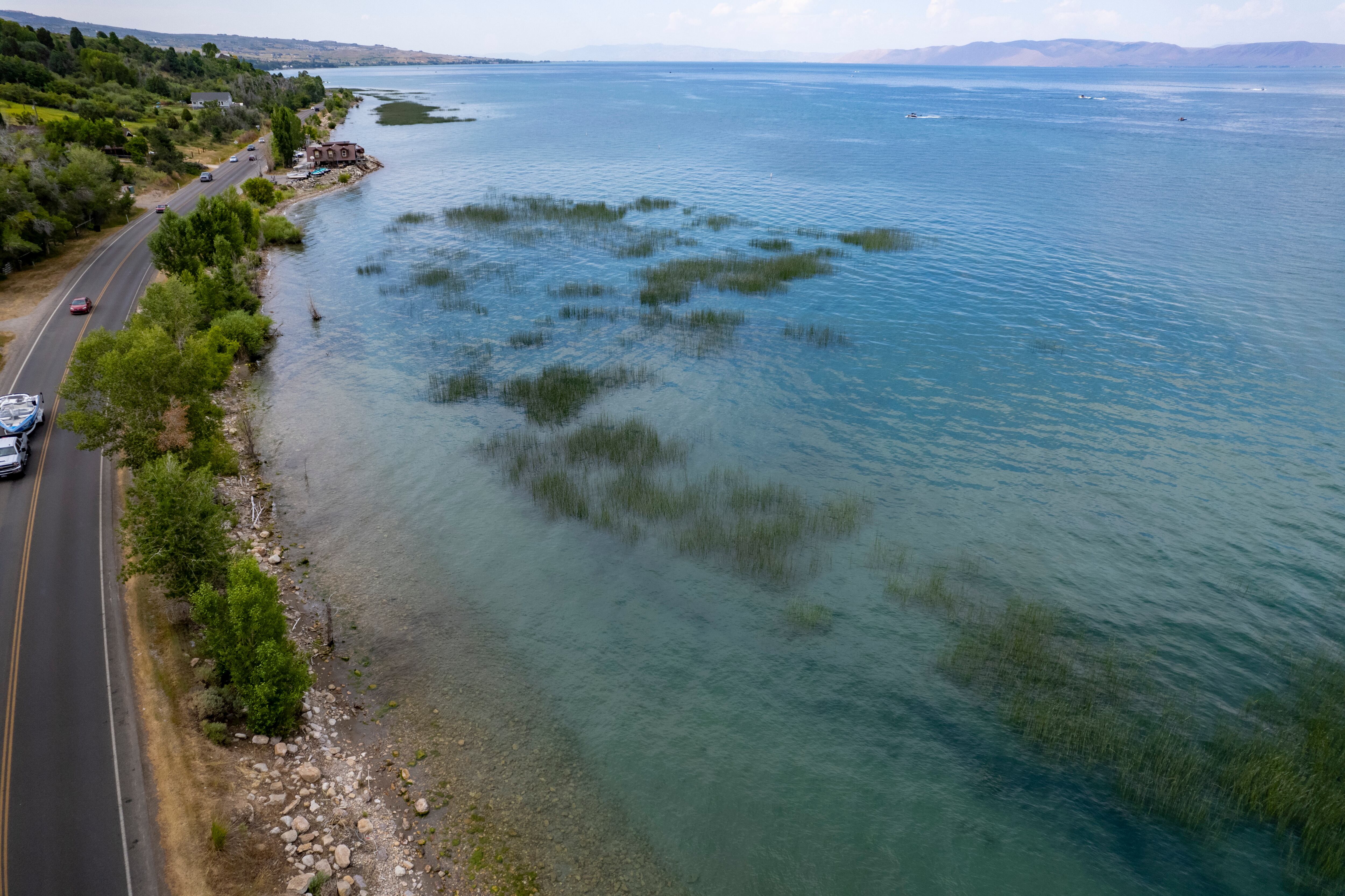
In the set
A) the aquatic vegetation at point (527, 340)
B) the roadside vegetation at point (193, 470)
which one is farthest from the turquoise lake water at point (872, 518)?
the roadside vegetation at point (193, 470)

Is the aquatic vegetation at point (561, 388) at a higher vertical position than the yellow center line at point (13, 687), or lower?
higher

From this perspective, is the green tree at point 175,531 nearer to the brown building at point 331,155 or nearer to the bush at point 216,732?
the bush at point 216,732

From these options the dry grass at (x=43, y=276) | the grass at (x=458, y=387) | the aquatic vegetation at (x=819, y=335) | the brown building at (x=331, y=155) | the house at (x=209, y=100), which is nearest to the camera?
the grass at (x=458, y=387)

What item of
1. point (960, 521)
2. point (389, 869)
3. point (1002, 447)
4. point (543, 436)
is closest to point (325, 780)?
point (389, 869)

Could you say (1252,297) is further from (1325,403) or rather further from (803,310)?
(803,310)

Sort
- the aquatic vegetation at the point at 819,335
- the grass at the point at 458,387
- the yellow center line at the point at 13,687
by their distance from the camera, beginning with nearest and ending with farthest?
1. the yellow center line at the point at 13,687
2. the grass at the point at 458,387
3. the aquatic vegetation at the point at 819,335

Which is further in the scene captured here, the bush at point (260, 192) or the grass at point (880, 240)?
the bush at point (260, 192)

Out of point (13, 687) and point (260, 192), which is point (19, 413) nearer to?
point (13, 687)

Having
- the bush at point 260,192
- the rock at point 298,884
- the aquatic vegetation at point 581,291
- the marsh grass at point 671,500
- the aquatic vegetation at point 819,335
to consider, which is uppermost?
the bush at point 260,192
